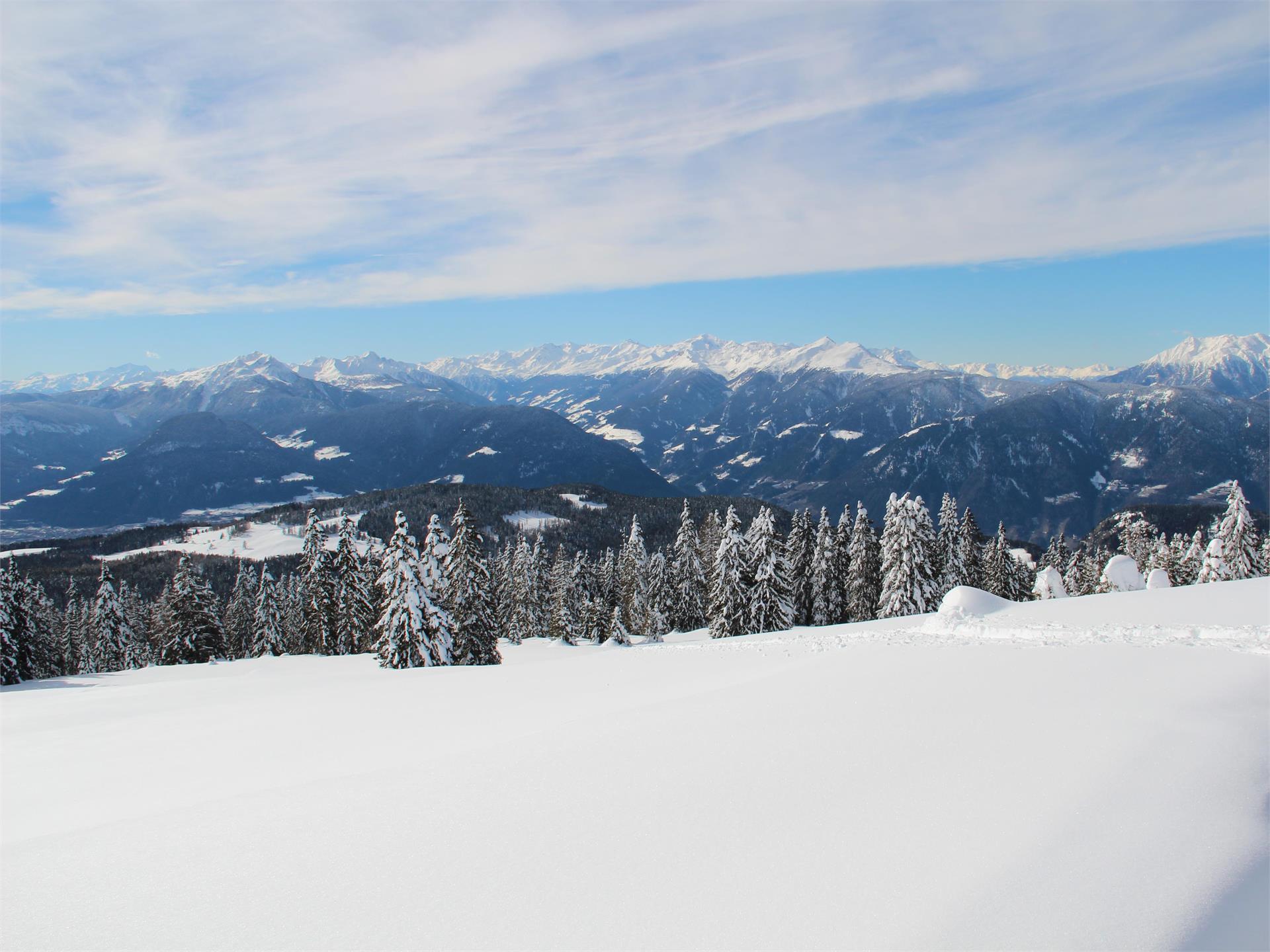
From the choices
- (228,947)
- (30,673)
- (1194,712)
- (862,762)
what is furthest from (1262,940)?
(30,673)

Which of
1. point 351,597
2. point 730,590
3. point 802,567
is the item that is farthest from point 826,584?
point 351,597

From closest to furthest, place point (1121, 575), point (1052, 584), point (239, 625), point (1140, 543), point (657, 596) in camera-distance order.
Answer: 1. point (1121, 575)
2. point (1052, 584)
3. point (657, 596)
4. point (239, 625)
5. point (1140, 543)

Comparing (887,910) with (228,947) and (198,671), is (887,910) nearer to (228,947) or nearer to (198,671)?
(228,947)

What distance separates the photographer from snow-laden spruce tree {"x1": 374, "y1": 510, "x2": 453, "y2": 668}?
33781 mm

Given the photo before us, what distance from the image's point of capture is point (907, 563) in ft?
149

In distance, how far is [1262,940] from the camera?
457 cm

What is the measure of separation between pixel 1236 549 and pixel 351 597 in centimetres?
6530

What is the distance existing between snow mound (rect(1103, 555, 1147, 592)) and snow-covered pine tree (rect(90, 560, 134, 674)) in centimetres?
8999

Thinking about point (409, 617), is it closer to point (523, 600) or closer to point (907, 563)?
point (907, 563)

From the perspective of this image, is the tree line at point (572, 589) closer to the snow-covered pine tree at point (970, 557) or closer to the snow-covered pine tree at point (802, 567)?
the snow-covered pine tree at point (802, 567)

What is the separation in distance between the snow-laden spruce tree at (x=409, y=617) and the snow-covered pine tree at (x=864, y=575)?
33.8 metres

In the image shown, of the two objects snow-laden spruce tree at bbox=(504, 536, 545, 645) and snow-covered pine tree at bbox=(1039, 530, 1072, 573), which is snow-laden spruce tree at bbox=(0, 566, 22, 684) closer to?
snow-laden spruce tree at bbox=(504, 536, 545, 645)

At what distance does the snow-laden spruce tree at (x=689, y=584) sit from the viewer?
64188 mm

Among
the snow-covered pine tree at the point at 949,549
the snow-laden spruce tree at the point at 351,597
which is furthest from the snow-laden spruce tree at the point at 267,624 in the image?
the snow-covered pine tree at the point at 949,549
